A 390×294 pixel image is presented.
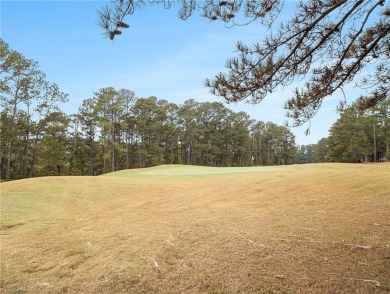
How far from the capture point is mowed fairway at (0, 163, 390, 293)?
2.86 meters

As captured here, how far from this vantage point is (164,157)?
40.5 metres

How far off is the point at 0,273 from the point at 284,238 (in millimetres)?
3728

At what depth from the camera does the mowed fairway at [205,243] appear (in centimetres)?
286

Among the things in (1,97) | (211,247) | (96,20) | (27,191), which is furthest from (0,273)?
(1,97)

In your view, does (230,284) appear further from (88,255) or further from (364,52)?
(364,52)

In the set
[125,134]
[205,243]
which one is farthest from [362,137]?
[205,243]

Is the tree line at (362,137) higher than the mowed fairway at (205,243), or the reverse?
the tree line at (362,137)

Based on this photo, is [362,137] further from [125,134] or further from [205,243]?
[205,243]

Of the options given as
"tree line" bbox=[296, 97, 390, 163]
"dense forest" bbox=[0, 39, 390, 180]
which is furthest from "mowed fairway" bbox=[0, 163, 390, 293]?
"tree line" bbox=[296, 97, 390, 163]

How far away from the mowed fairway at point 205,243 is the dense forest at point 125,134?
1738 cm

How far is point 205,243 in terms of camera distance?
3.88 m

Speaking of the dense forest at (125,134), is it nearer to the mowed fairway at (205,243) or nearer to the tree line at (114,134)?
the tree line at (114,134)

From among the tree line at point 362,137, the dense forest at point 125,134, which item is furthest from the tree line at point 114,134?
the tree line at point 362,137

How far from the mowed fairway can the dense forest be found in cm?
1738
